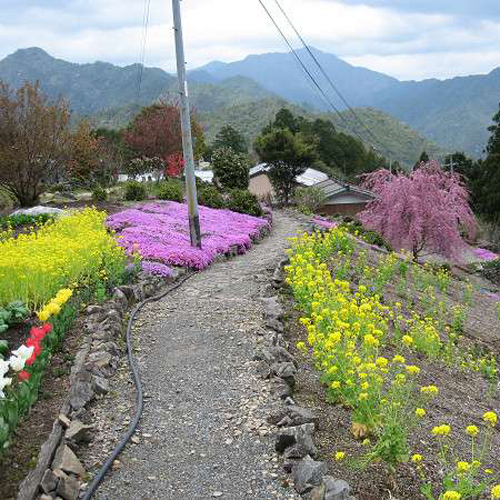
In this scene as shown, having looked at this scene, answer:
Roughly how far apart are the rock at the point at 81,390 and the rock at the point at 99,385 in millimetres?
44

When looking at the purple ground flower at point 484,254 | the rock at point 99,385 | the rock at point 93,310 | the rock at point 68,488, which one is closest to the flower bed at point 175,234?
the rock at point 93,310

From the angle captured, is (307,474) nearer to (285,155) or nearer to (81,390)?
(81,390)

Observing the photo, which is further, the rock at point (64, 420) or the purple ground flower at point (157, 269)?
the purple ground flower at point (157, 269)

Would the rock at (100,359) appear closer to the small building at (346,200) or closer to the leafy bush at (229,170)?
the leafy bush at (229,170)

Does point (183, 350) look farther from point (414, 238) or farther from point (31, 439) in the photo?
point (414, 238)

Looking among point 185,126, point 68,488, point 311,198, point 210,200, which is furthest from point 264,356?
point 311,198

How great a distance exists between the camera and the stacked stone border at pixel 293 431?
13.9ft

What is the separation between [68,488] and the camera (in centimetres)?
423

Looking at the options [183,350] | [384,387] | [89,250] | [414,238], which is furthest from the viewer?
[414,238]

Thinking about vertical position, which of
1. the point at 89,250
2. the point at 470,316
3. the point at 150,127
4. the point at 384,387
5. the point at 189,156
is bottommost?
the point at 470,316

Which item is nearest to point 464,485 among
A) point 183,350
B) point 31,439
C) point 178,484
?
point 178,484

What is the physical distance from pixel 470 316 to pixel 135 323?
9.02m

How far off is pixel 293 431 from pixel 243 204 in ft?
63.4

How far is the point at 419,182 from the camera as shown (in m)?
21.0
